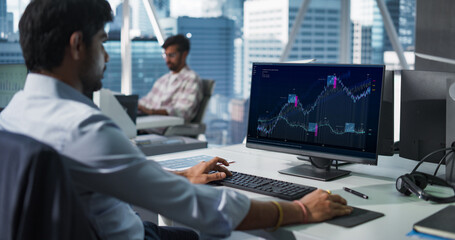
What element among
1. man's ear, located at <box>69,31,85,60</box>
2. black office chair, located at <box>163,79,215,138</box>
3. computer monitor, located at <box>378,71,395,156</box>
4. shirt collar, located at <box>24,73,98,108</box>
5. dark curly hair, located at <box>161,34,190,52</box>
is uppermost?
dark curly hair, located at <box>161,34,190,52</box>

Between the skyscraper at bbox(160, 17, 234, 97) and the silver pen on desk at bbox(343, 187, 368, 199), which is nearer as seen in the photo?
the silver pen on desk at bbox(343, 187, 368, 199)

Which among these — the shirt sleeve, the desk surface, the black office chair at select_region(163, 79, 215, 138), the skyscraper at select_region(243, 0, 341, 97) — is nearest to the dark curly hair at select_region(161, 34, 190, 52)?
the black office chair at select_region(163, 79, 215, 138)

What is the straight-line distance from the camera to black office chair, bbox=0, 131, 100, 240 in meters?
1.02

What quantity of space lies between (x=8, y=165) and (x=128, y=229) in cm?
38

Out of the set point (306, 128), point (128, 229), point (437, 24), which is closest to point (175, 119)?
point (437, 24)

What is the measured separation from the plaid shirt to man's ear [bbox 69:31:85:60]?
3408 mm

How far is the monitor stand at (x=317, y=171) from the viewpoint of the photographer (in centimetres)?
186

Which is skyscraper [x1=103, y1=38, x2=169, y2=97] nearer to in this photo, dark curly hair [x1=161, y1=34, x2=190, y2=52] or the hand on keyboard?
dark curly hair [x1=161, y1=34, x2=190, y2=52]

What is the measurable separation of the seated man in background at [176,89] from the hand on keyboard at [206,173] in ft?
9.35

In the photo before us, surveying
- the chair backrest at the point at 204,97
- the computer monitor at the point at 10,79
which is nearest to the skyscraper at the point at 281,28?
the chair backrest at the point at 204,97

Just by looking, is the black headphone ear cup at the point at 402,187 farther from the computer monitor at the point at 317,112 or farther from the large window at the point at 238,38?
the large window at the point at 238,38

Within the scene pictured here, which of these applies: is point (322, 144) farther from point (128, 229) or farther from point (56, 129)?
point (56, 129)

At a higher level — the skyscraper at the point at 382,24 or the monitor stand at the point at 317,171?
the skyscraper at the point at 382,24

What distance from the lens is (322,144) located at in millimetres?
1864
